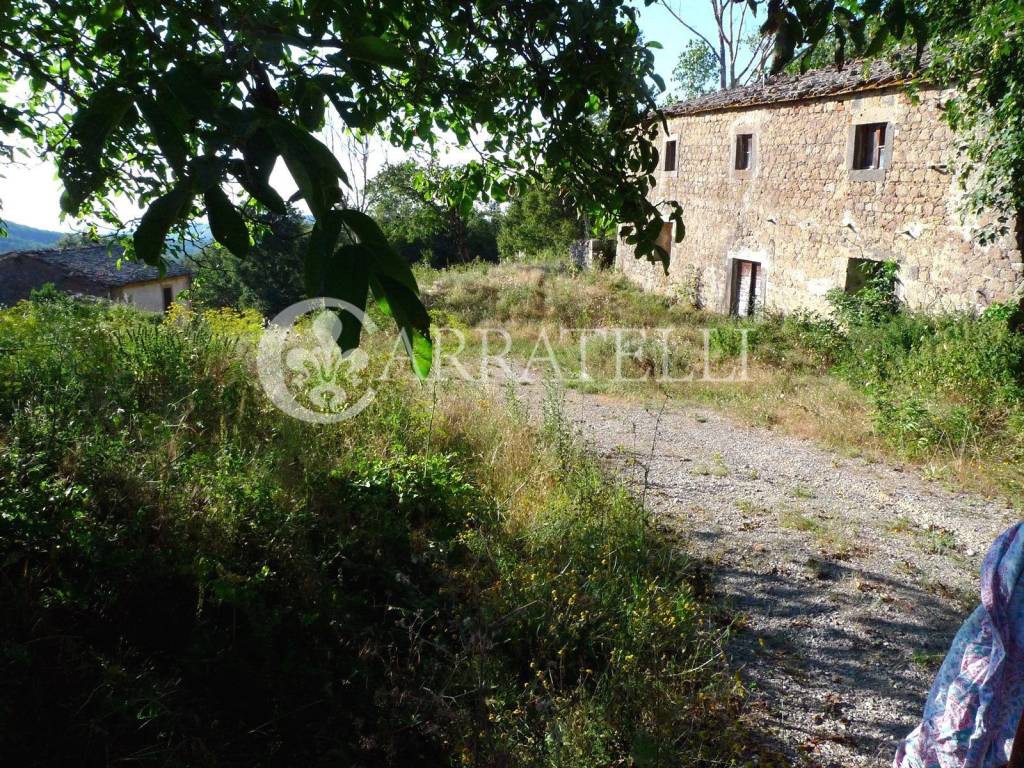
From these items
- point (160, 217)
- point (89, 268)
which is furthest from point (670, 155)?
point (89, 268)

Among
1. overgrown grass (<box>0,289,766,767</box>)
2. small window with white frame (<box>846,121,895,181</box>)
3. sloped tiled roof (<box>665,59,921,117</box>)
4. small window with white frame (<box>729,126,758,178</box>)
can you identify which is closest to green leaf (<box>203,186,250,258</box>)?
overgrown grass (<box>0,289,766,767</box>)

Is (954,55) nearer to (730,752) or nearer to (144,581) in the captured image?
(730,752)

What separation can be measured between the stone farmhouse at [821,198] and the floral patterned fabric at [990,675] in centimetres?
500

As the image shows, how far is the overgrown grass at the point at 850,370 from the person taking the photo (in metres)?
7.09

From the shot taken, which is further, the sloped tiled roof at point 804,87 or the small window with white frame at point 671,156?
the small window with white frame at point 671,156

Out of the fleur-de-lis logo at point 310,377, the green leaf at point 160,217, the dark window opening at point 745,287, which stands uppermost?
the green leaf at point 160,217

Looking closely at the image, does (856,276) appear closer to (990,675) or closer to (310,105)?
(990,675)

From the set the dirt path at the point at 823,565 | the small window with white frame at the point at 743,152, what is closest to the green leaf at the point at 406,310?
the dirt path at the point at 823,565

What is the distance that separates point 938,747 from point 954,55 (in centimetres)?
807

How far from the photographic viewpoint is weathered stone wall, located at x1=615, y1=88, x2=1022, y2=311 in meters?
9.38

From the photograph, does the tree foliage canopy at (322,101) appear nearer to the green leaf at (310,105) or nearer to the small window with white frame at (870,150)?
the green leaf at (310,105)

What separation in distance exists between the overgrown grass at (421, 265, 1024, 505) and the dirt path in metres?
0.63

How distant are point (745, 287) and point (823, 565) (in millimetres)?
9783

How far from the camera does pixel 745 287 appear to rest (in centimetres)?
1366
